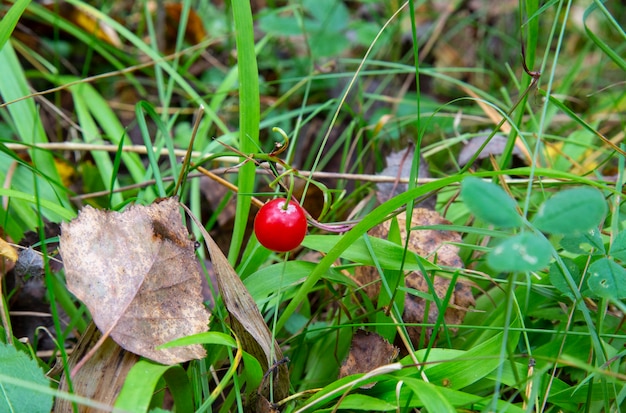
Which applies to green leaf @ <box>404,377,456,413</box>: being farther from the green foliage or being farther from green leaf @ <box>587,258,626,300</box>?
green leaf @ <box>587,258,626,300</box>

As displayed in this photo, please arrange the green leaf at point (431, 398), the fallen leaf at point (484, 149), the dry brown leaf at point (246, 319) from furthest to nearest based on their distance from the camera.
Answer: the fallen leaf at point (484, 149)
the dry brown leaf at point (246, 319)
the green leaf at point (431, 398)

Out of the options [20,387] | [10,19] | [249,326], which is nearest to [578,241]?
[249,326]

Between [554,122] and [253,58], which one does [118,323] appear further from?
[554,122]

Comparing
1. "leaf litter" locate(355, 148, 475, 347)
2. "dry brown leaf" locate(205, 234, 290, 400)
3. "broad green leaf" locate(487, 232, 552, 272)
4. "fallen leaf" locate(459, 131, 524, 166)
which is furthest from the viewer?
"fallen leaf" locate(459, 131, 524, 166)

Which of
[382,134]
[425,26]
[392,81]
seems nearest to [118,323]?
[382,134]

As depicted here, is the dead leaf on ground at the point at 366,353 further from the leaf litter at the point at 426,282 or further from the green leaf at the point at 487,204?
the green leaf at the point at 487,204

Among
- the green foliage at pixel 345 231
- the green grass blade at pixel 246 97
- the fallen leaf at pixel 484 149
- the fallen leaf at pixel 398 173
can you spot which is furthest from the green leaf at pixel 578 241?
the fallen leaf at pixel 484 149

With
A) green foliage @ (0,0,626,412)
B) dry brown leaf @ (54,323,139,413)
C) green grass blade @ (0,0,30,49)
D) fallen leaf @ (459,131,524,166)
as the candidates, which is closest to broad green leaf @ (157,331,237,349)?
green foliage @ (0,0,626,412)

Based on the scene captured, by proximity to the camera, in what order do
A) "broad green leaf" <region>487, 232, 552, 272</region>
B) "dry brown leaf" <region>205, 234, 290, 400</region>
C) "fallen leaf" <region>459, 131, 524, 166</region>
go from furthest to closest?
"fallen leaf" <region>459, 131, 524, 166</region> < "dry brown leaf" <region>205, 234, 290, 400</region> < "broad green leaf" <region>487, 232, 552, 272</region>
